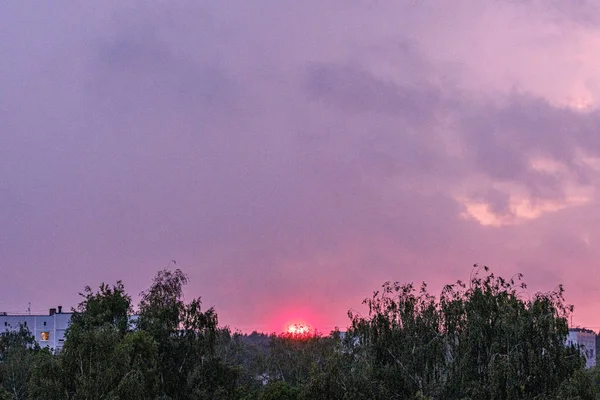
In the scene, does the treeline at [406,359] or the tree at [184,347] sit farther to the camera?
the tree at [184,347]

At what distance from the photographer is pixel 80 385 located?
3922cm

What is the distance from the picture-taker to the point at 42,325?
6147 inches

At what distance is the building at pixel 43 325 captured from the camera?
6021 inches

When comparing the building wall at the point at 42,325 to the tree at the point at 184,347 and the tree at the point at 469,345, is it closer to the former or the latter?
the tree at the point at 184,347

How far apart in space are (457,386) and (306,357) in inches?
2345

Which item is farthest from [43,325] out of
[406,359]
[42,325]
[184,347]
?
[406,359]

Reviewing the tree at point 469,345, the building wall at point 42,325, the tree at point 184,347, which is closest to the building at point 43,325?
the building wall at point 42,325

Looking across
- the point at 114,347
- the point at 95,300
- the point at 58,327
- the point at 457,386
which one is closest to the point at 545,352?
the point at 457,386

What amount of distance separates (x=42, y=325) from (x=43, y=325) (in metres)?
0.19

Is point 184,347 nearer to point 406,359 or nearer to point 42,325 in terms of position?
point 406,359

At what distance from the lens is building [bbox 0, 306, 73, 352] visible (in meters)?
153

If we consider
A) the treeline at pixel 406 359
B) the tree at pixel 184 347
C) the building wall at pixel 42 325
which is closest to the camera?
the treeline at pixel 406 359

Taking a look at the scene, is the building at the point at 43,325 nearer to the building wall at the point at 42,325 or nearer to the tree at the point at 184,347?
the building wall at the point at 42,325

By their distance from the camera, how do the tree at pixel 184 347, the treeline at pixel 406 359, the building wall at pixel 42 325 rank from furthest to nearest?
the building wall at pixel 42 325
the tree at pixel 184 347
the treeline at pixel 406 359
